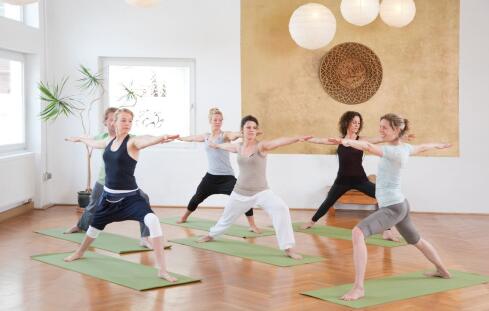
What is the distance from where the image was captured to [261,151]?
5973 millimetres

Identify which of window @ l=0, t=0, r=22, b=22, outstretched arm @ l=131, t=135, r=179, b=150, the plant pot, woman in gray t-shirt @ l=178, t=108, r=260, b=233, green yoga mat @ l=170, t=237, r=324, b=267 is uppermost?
window @ l=0, t=0, r=22, b=22

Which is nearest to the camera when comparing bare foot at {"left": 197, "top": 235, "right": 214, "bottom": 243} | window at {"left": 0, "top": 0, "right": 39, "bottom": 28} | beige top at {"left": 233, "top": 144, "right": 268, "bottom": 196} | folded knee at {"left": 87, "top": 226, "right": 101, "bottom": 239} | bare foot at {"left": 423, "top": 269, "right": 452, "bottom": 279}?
bare foot at {"left": 423, "top": 269, "right": 452, "bottom": 279}

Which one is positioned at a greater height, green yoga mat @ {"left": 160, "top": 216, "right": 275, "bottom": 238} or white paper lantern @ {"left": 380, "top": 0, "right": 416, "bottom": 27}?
white paper lantern @ {"left": 380, "top": 0, "right": 416, "bottom": 27}

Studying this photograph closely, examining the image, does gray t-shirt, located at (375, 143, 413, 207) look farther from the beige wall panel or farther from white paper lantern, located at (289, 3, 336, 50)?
the beige wall panel

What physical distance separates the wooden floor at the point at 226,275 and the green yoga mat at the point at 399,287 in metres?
0.09

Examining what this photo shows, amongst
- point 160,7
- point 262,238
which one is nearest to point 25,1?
point 262,238

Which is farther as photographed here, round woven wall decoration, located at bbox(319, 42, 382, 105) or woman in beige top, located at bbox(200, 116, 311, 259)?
round woven wall decoration, located at bbox(319, 42, 382, 105)

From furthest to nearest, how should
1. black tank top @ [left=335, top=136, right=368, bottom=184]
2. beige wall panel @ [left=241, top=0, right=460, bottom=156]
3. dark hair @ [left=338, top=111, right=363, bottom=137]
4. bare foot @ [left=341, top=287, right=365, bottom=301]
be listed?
beige wall panel @ [left=241, top=0, right=460, bottom=156]
black tank top @ [left=335, top=136, right=368, bottom=184]
dark hair @ [left=338, top=111, right=363, bottom=137]
bare foot @ [left=341, top=287, right=365, bottom=301]

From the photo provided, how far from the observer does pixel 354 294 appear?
14.8 feet

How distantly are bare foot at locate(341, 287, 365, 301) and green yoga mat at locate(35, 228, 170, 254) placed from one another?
85.2 inches

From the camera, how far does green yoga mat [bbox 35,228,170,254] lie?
19.9ft

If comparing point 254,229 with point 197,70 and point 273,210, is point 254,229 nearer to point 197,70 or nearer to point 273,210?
point 273,210

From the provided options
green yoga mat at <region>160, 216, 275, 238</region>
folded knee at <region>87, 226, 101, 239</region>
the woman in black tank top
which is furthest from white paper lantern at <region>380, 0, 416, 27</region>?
folded knee at <region>87, 226, 101, 239</region>

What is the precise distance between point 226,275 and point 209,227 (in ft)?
7.18
